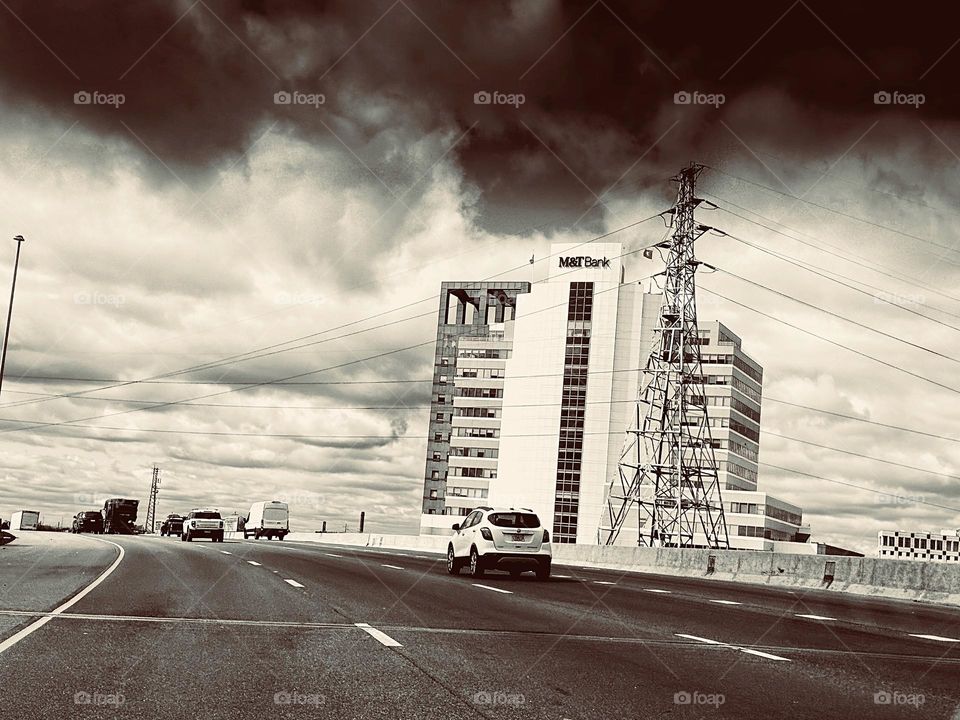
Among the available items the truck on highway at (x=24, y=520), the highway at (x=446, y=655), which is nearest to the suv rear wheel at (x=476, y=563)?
the highway at (x=446, y=655)

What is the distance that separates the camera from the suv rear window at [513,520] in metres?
25.5

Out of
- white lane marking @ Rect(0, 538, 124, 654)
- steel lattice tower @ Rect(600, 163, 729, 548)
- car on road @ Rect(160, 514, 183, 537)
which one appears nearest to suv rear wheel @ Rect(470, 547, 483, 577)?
white lane marking @ Rect(0, 538, 124, 654)

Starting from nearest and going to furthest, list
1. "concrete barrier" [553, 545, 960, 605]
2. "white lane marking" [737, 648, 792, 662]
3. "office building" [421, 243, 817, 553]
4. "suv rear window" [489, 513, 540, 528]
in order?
"white lane marking" [737, 648, 792, 662], "concrete barrier" [553, 545, 960, 605], "suv rear window" [489, 513, 540, 528], "office building" [421, 243, 817, 553]

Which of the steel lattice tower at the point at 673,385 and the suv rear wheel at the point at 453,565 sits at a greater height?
the steel lattice tower at the point at 673,385

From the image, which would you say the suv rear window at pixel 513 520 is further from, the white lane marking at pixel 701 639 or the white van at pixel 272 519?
the white van at pixel 272 519

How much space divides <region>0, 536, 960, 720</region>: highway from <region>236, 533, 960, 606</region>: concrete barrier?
4.73 m

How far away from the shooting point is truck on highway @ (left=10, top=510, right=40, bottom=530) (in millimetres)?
113750

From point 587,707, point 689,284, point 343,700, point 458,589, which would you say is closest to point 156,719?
point 343,700

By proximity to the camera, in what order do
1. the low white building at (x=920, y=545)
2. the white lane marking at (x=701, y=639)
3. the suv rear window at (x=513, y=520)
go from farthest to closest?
1. the low white building at (x=920, y=545)
2. the suv rear window at (x=513, y=520)
3. the white lane marking at (x=701, y=639)

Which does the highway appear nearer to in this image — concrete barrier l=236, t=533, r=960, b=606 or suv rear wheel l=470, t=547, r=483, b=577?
concrete barrier l=236, t=533, r=960, b=606

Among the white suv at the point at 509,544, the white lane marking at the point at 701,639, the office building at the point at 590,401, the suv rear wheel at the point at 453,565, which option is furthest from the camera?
the office building at the point at 590,401

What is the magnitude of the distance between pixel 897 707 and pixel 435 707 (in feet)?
11.4

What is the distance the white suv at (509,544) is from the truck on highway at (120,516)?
74987 mm

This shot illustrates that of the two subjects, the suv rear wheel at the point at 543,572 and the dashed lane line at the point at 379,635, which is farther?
the suv rear wheel at the point at 543,572
